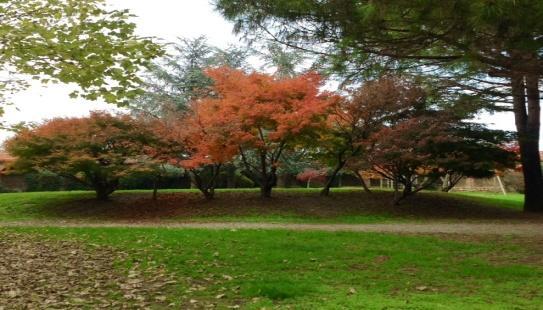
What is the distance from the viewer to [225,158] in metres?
15.5

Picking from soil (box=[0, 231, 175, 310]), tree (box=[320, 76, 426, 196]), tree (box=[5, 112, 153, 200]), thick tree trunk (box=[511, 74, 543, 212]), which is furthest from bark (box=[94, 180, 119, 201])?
thick tree trunk (box=[511, 74, 543, 212])

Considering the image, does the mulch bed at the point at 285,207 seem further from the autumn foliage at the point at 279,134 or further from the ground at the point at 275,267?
the ground at the point at 275,267

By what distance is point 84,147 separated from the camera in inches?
601

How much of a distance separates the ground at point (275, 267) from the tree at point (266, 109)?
2944 millimetres

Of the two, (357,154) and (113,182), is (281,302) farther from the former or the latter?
(113,182)

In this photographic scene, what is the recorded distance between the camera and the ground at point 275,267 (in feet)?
16.8

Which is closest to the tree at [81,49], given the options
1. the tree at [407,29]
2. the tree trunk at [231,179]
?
the tree at [407,29]

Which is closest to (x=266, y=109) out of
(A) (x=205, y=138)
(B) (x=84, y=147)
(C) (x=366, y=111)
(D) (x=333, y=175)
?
(A) (x=205, y=138)

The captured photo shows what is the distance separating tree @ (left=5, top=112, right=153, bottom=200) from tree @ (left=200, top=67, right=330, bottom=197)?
2481mm

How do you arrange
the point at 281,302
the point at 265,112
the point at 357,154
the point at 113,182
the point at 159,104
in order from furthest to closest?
the point at 159,104 → the point at 113,182 → the point at 357,154 → the point at 265,112 → the point at 281,302

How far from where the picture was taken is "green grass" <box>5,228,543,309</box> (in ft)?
16.4

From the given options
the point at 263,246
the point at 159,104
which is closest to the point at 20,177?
the point at 159,104

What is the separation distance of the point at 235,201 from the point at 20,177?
A: 46.2 feet

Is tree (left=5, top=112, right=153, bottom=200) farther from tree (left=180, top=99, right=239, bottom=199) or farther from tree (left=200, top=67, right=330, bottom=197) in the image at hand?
tree (left=200, top=67, right=330, bottom=197)
